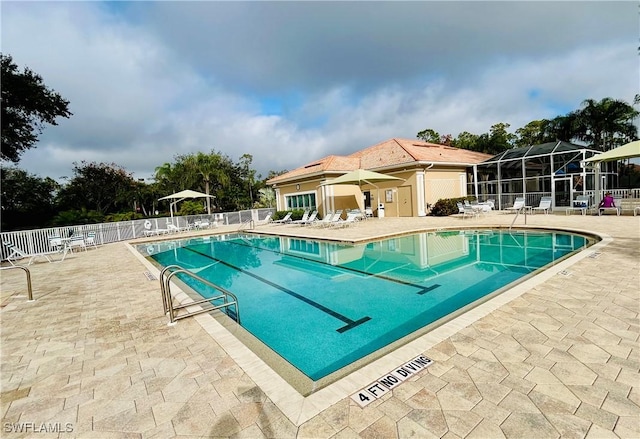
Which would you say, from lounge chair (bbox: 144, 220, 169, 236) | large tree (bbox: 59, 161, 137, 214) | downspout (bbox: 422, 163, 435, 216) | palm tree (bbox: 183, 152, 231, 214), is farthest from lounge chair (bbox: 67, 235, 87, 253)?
downspout (bbox: 422, 163, 435, 216)

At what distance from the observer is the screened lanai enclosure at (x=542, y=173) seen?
58.2 ft

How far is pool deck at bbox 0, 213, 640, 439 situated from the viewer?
2.14 metres

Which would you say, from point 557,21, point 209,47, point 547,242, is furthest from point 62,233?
point 557,21

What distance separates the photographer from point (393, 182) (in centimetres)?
1981

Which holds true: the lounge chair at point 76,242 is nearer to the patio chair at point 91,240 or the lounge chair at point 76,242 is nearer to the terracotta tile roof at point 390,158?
the patio chair at point 91,240

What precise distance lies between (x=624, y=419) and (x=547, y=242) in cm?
966

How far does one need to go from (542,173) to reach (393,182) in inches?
474

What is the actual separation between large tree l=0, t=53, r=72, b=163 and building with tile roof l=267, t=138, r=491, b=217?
1409cm

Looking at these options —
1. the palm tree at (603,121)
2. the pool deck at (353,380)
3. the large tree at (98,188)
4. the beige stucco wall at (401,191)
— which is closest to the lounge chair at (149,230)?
the beige stucco wall at (401,191)

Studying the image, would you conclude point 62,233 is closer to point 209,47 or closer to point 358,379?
point 209,47

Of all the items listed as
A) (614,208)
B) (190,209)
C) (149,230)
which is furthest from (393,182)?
(190,209)

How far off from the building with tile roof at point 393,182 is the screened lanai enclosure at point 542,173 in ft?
4.65

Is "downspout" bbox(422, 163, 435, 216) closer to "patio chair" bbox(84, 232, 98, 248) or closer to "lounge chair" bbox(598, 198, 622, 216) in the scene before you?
"lounge chair" bbox(598, 198, 622, 216)

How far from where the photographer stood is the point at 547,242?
9.96m
